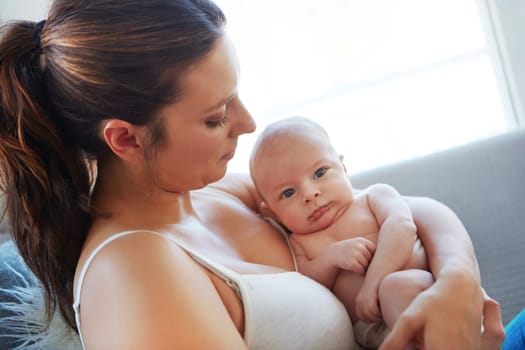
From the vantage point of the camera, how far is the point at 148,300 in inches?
33.3

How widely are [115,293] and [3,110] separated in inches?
15.3

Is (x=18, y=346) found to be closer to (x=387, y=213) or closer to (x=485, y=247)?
(x=387, y=213)

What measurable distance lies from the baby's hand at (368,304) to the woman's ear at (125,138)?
0.44 metres

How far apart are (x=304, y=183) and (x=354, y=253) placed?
186mm

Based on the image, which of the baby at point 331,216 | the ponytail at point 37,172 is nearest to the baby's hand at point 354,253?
the baby at point 331,216

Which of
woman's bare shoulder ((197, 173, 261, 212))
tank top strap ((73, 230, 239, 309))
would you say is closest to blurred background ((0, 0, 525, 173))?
woman's bare shoulder ((197, 173, 261, 212))

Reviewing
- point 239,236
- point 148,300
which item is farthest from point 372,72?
point 148,300

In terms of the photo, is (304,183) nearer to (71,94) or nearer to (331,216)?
(331,216)

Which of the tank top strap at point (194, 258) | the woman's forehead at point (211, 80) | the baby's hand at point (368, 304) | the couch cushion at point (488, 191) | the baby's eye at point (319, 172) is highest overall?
the woman's forehead at point (211, 80)

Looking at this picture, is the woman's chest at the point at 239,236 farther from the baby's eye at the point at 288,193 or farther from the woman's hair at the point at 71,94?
the woman's hair at the point at 71,94

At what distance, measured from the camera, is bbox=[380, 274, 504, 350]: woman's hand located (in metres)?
0.91

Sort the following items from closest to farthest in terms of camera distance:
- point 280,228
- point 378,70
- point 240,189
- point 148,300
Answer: point 148,300
point 280,228
point 240,189
point 378,70

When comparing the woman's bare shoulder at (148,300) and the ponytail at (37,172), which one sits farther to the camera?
the ponytail at (37,172)

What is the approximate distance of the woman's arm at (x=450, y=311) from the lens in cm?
91
